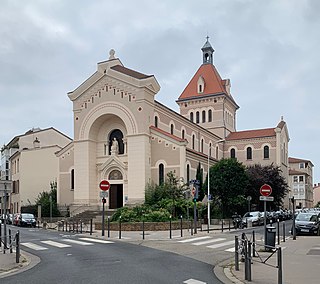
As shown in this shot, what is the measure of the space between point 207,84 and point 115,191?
31.3 metres

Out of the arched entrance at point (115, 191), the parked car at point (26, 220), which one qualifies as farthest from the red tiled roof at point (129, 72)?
the parked car at point (26, 220)

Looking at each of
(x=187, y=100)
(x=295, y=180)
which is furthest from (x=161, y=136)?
(x=295, y=180)

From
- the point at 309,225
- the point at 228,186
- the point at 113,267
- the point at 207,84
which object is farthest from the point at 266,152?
the point at 113,267

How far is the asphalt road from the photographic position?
37.6ft

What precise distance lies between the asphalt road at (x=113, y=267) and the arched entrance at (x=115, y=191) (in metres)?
31.0

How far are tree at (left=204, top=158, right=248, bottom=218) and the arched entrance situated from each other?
10231 mm

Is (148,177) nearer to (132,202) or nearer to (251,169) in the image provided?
(132,202)

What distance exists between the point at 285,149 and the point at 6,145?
45948 millimetres

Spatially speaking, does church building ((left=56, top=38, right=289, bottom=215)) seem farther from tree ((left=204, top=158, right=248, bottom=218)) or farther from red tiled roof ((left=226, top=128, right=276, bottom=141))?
red tiled roof ((left=226, top=128, right=276, bottom=141))

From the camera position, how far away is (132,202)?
46.8 meters

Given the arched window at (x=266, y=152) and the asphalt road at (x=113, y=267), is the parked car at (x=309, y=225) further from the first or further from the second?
the arched window at (x=266, y=152)

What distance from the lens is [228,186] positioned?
45.6 m

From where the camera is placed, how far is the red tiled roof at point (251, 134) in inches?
2766

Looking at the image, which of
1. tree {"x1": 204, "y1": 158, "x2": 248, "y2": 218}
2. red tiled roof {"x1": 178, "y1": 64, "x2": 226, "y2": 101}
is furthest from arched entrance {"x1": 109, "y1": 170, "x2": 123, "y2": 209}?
red tiled roof {"x1": 178, "y1": 64, "x2": 226, "y2": 101}
